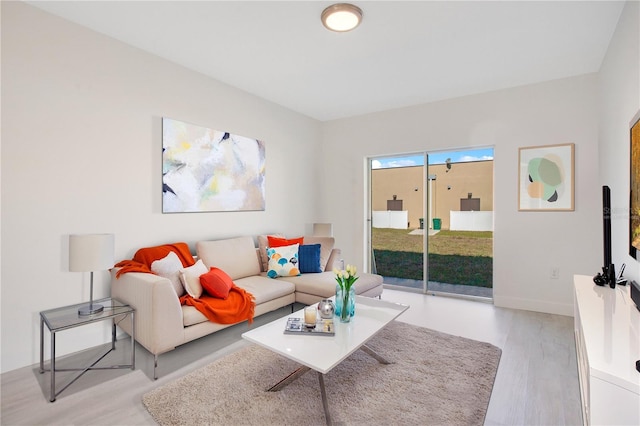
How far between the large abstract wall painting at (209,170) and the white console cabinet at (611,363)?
3.31 m

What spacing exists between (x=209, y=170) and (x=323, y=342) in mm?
2393

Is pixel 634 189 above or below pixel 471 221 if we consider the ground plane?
above

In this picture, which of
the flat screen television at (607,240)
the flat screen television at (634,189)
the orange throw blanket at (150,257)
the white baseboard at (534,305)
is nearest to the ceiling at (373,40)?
the flat screen television at (634,189)

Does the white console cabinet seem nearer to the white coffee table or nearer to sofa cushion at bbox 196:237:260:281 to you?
the white coffee table

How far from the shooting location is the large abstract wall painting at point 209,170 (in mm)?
3188

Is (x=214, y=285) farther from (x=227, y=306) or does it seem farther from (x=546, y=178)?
(x=546, y=178)

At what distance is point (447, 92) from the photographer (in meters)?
3.97

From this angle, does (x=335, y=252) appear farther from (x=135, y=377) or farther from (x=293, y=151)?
(x=135, y=377)

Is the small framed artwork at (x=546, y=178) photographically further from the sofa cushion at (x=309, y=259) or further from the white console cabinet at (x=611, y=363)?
the sofa cushion at (x=309, y=259)

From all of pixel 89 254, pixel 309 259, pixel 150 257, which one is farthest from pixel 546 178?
pixel 89 254

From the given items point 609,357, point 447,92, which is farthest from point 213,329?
point 447,92

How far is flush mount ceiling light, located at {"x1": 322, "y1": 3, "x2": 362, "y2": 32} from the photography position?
2275 millimetres

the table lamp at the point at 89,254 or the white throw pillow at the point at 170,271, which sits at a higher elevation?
the table lamp at the point at 89,254

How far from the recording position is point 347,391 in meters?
2.03
